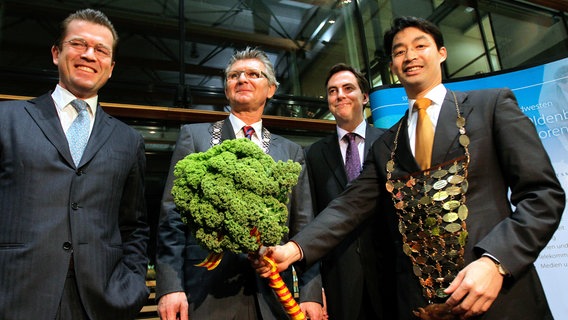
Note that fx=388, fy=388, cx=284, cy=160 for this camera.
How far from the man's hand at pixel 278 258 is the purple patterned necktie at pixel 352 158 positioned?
104cm

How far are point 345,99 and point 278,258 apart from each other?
1.65 metres

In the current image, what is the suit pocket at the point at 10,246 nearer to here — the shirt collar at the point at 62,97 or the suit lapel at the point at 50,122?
the suit lapel at the point at 50,122

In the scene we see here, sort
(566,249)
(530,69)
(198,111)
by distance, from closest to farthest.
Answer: (566,249), (530,69), (198,111)

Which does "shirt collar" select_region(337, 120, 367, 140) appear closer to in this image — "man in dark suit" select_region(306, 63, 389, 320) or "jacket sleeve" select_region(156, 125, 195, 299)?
"man in dark suit" select_region(306, 63, 389, 320)

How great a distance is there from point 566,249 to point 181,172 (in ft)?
10.4

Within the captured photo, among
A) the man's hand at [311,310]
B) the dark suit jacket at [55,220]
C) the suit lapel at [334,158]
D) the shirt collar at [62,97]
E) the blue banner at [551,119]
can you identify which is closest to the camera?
the dark suit jacket at [55,220]

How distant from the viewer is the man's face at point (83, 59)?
1.73m

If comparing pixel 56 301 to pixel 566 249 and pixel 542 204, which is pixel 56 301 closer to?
pixel 542 204

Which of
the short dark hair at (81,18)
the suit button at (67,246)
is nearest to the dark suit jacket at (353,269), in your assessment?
the suit button at (67,246)

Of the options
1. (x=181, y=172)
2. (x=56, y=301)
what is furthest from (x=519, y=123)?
(x=56, y=301)

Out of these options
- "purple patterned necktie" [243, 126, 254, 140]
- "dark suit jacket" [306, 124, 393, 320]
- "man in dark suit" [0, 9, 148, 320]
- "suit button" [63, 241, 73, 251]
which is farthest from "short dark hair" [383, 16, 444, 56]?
"suit button" [63, 241, 73, 251]

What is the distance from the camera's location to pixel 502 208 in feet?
4.56

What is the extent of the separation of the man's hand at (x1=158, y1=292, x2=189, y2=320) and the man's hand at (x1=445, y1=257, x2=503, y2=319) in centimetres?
102

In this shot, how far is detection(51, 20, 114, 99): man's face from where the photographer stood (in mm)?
1731
